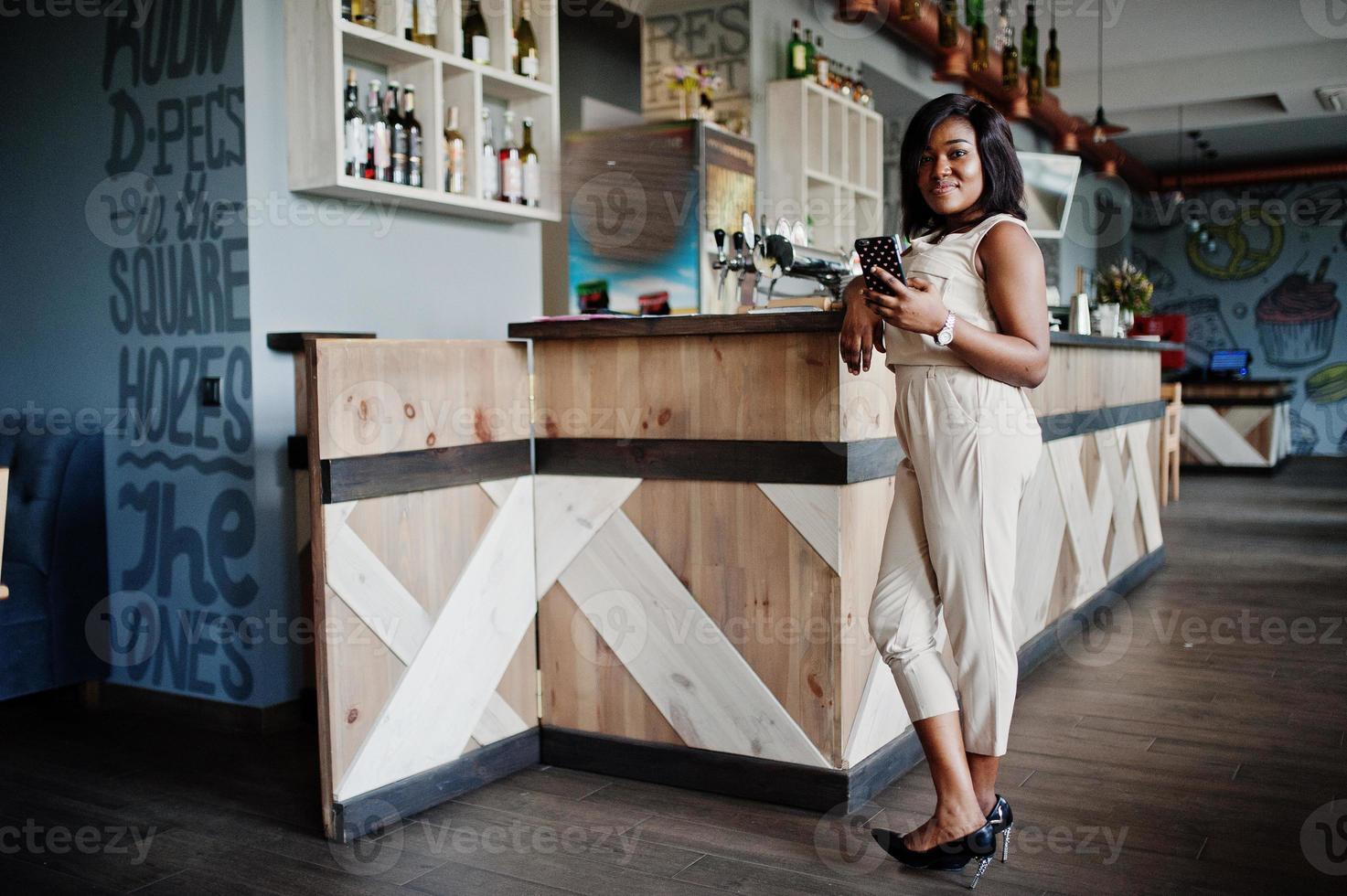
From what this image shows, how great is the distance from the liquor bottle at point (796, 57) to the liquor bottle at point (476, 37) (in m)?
2.46

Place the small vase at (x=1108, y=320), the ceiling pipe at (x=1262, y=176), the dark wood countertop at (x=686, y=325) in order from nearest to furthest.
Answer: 1. the dark wood countertop at (x=686, y=325)
2. the small vase at (x=1108, y=320)
3. the ceiling pipe at (x=1262, y=176)

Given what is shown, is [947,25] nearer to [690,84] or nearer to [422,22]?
[690,84]

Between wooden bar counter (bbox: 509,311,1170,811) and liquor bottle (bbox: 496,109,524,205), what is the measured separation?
127 cm

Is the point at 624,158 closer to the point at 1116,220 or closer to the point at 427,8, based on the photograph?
the point at 427,8

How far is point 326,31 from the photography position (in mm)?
3303

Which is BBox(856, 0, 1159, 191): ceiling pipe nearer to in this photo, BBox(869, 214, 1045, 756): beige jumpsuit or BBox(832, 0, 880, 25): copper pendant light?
BBox(832, 0, 880, 25): copper pendant light

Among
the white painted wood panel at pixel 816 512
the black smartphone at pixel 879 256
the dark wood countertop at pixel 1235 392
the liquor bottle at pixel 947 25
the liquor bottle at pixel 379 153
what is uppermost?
the liquor bottle at pixel 947 25

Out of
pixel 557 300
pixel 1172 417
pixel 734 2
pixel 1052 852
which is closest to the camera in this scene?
pixel 1052 852

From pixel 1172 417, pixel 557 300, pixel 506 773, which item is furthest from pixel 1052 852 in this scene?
pixel 1172 417

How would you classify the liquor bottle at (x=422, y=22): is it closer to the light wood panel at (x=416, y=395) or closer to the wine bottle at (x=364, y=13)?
the wine bottle at (x=364, y=13)

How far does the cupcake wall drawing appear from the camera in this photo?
526 inches

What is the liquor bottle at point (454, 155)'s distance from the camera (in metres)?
3.80

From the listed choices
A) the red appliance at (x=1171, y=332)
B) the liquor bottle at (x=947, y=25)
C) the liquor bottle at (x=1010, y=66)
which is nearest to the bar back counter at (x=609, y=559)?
the liquor bottle at (x=947, y=25)

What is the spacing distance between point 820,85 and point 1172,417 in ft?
12.2
